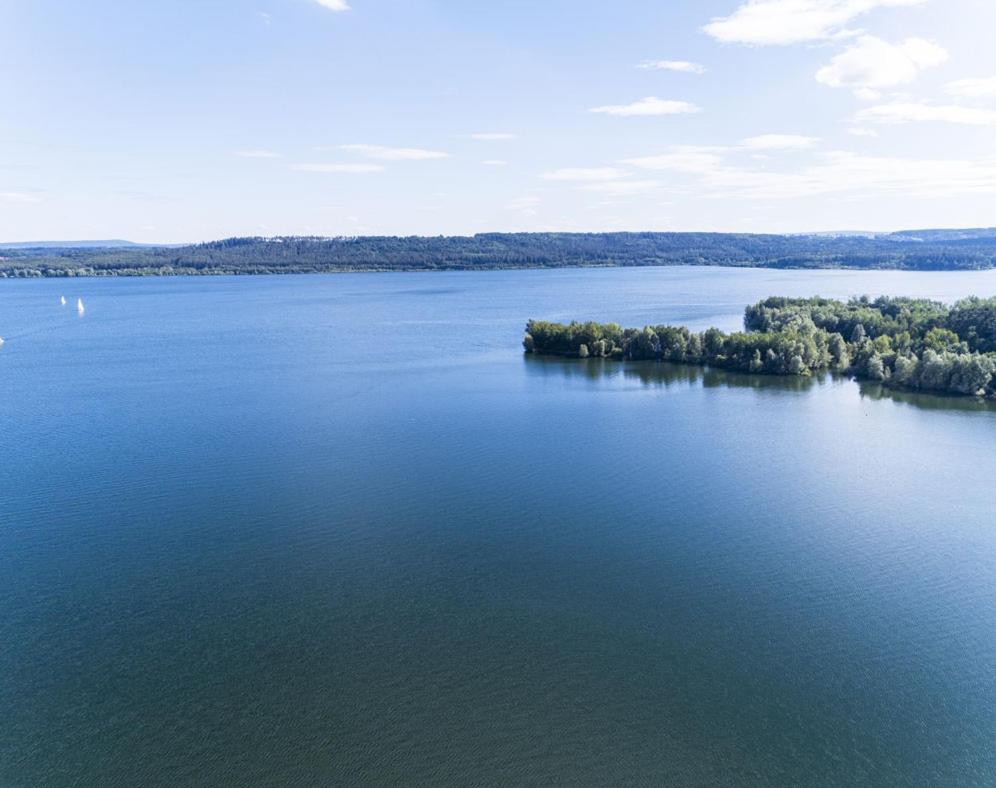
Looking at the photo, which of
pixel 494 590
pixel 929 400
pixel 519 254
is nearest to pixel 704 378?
pixel 929 400

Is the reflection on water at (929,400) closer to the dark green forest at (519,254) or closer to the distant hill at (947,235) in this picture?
the dark green forest at (519,254)

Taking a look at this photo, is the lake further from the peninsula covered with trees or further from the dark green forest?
the dark green forest

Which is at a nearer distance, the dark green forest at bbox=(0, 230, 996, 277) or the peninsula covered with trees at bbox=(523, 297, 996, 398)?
the peninsula covered with trees at bbox=(523, 297, 996, 398)

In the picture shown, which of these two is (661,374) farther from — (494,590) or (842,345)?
(494,590)

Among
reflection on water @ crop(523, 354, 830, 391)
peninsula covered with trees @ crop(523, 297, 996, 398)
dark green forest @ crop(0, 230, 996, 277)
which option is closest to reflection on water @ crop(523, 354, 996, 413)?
reflection on water @ crop(523, 354, 830, 391)

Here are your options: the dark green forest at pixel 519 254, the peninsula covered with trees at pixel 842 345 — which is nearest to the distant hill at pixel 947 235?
the dark green forest at pixel 519 254
